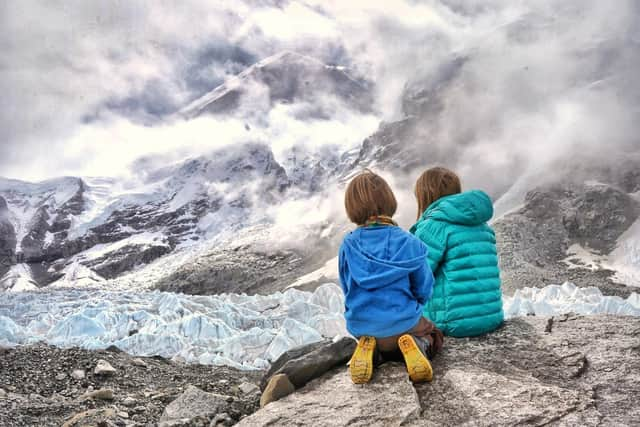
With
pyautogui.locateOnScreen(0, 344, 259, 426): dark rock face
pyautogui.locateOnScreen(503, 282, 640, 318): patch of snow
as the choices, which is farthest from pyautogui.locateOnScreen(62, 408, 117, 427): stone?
pyautogui.locateOnScreen(503, 282, 640, 318): patch of snow

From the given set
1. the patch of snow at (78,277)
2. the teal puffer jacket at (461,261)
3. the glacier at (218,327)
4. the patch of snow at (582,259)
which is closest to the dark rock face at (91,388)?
the teal puffer jacket at (461,261)

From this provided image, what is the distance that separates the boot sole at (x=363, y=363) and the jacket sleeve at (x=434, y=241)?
92 centimetres

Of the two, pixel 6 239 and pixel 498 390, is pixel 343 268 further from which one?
pixel 6 239

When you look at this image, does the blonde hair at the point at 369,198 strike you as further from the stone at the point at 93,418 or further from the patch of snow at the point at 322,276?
the patch of snow at the point at 322,276

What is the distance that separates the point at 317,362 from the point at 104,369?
13.4 feet

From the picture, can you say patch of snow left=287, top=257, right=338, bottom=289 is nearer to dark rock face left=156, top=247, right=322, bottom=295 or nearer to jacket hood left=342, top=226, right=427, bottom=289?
dark rock face left=156, top=247, right=322, bottom=295

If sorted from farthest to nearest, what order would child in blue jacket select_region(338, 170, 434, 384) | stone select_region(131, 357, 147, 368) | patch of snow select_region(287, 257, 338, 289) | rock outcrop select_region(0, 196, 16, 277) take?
rock outcrop select_region(0, 196, 16, 277)
patch of snow select_region(287, 257, 338, 289)
stone select_region(131, 357, 147, 368)
child in blue jacket select_region(338, 170, 434, 384)

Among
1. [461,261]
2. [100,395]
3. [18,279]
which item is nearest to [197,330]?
[100,395]

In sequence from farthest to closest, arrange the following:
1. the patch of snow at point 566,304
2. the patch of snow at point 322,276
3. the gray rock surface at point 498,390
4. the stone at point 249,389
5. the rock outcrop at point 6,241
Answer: the rock outcrop at point 6,241 → the patch of snow at point 322,276 → the patch of snow at point 566,304 → the stone at point 249,389 → the gray rock surface at point 498,390

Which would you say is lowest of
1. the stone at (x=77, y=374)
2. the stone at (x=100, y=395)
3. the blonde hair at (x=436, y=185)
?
the stone at (x=77, y=374)

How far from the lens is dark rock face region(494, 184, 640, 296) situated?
4481 centimetres

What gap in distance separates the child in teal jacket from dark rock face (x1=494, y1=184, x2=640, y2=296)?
41731mm

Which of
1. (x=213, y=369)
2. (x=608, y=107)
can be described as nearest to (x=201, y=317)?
(x=213, y=369)

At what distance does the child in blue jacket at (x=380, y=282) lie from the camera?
2.78m
